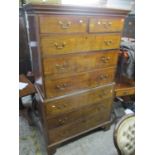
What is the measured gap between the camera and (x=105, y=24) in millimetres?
1359

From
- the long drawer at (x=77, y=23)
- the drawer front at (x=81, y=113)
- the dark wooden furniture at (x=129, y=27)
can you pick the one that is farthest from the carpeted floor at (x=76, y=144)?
the dark wooden furniture at (x=129, y=27)

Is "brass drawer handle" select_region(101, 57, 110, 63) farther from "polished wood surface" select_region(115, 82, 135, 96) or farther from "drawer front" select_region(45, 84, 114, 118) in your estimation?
"polished wood surface" select_region(115, 82, 135, 96)

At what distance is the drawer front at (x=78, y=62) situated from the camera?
1.25m

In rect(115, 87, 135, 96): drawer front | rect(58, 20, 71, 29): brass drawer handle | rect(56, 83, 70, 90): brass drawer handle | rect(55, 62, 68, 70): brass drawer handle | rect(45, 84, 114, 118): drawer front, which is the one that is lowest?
rect(115, 87, 135, 96): drawer front

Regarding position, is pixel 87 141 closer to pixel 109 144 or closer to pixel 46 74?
pixel 109 144

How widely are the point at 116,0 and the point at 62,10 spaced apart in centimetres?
333

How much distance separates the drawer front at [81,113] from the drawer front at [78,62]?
45 cm

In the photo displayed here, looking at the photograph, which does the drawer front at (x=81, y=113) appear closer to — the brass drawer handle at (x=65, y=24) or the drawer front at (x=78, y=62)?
the drawer front at (x=78, y=62)

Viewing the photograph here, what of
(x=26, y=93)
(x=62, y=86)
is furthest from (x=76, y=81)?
(x=26, y=93)

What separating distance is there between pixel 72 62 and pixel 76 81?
0.67 feet

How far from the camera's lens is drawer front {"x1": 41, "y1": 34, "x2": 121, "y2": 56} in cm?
116

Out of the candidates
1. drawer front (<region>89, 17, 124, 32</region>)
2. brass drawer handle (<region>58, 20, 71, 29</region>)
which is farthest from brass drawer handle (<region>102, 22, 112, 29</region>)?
brass drawer handle (<region>58, 20, 71, 29</region>)

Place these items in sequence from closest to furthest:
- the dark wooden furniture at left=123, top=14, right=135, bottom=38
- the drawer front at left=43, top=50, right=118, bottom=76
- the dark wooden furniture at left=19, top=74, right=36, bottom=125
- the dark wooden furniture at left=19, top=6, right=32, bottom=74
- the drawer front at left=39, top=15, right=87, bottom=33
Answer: the drawer front at left=39, top=15, right=87, bottom=33 < the drawer front at left=43, top=50, right=118, bottom=76 < the dark wooden furniture at left=19, top=74, right=36, bottom=125 < the dark wooden furniture at left=19, top=6, right=32, bottom=74 < the dark wooden furniture at left=123, top=14, right=135, bottom=38

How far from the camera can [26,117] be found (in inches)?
85.0
